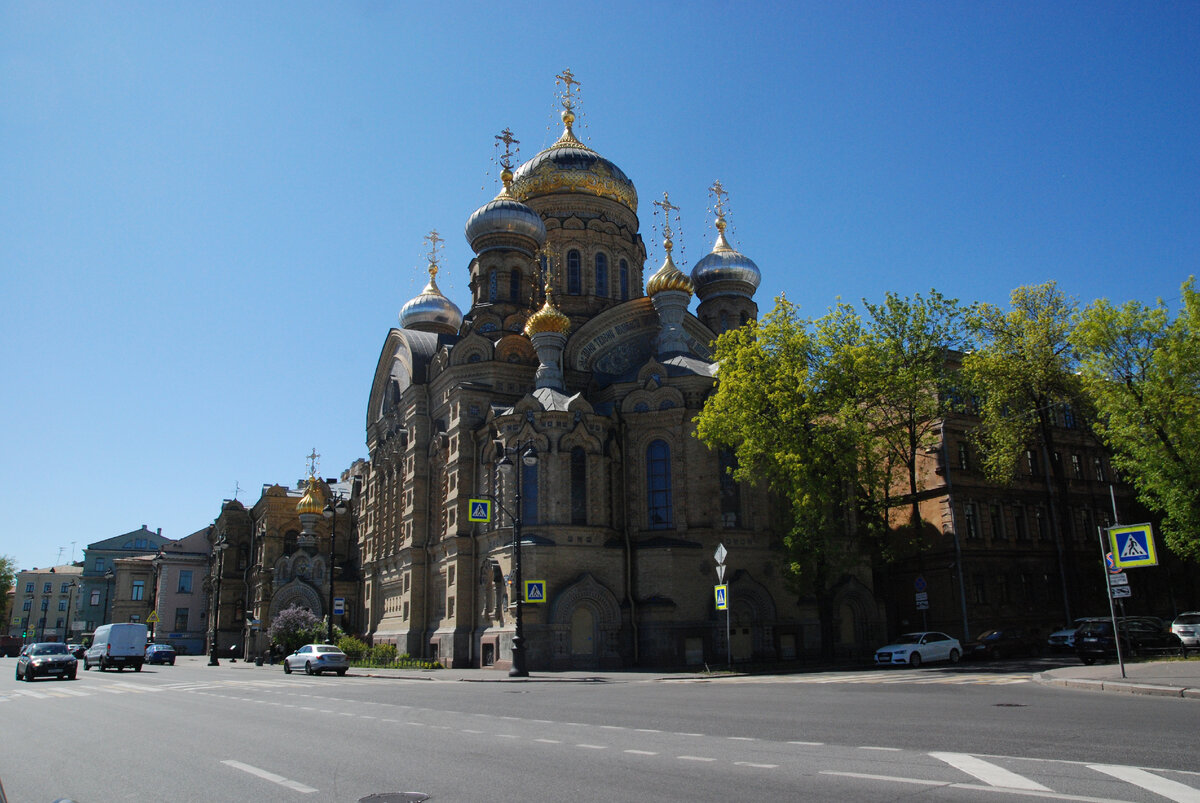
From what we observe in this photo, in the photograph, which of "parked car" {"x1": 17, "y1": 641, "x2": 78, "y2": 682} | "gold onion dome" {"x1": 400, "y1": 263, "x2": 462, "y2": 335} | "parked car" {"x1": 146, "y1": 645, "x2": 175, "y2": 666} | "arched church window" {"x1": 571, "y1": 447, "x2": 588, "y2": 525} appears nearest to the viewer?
"parked car" {"x1": 17, "y1": 641, "x2": 78, "y2": 682}

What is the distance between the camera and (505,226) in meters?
43.4

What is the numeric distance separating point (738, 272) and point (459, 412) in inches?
694

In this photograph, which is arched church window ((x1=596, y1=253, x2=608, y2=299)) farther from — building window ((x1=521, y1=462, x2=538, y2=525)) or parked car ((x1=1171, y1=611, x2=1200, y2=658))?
parked car ((x1=1171, y1=611, x2=1200, y2=658))

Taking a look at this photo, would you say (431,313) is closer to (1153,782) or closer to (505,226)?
(505,226)

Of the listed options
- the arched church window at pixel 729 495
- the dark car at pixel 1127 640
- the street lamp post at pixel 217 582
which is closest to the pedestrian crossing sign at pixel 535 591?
the arched church window at pixel 729 495

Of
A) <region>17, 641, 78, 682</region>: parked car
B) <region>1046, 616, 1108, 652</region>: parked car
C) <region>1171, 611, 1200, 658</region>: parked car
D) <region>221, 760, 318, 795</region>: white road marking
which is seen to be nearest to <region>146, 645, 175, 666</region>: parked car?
<region>17, 641, 78, 682</region>: parked car

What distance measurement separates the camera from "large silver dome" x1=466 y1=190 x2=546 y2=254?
4347 cm

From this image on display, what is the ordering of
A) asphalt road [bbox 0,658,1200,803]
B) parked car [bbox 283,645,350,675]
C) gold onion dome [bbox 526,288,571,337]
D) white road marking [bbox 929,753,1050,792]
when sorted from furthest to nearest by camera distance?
1. gold onion dome [bbox 526,288,571,337]
2. parked car [bbox 283,645,350,675]
3. asphalt road [bbox 0,658,1200,803]
4. white road marking [bbox 929,753,1050,792]

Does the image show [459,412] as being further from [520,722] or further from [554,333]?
[520,722]

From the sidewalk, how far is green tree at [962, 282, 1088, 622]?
1169 centimetres

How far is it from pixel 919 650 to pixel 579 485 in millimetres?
13357

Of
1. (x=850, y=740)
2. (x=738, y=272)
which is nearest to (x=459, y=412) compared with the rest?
(x=738, y=272)

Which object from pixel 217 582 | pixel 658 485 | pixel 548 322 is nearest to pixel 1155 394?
pixel 658 485

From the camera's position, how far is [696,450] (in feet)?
113
